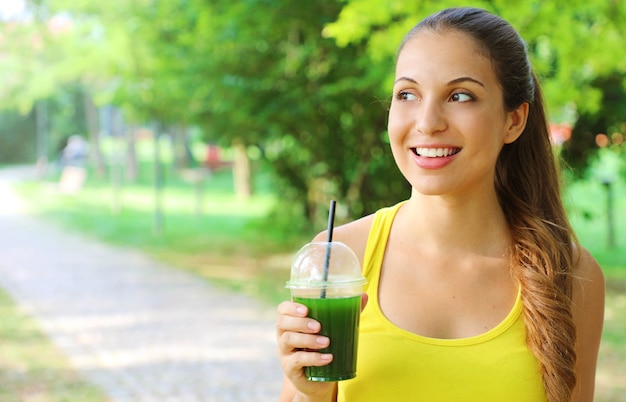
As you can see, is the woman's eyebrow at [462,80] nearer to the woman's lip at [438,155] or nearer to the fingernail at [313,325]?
the woman's lip at [438,155]

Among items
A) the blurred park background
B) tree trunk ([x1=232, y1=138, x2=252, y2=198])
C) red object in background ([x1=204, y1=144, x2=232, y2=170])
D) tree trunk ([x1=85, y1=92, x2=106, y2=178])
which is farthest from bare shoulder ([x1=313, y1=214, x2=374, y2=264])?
red object in background ([x1=204, y1=144, x2=232, y2=170])

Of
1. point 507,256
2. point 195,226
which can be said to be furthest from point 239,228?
point 507,256

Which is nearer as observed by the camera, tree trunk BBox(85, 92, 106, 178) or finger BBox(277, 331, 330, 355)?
finger BBox(277, 331, 330, 355)

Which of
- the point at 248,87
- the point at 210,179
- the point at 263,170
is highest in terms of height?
the point at 248,87

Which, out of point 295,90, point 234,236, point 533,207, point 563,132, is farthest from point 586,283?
point 234,236

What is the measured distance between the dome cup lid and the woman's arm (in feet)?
2.06

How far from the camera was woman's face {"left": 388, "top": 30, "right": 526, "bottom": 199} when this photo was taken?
2.12 m

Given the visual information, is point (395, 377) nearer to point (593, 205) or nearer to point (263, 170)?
point (263, 170)

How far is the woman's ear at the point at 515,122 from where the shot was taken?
91.2 inches

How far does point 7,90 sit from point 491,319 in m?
27.1

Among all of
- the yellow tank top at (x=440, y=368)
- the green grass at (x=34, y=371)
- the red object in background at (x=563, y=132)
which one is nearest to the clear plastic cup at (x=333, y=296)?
the yellow tank top at (x=440, y=368)

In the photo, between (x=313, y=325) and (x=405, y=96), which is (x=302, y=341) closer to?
(x=313, y=325)

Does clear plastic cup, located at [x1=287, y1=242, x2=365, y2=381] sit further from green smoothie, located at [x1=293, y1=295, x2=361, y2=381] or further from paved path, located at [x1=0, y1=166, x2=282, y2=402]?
paved path, located at [x1=0, y1=166, x2=282, y2=402]

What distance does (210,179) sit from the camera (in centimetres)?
3494
